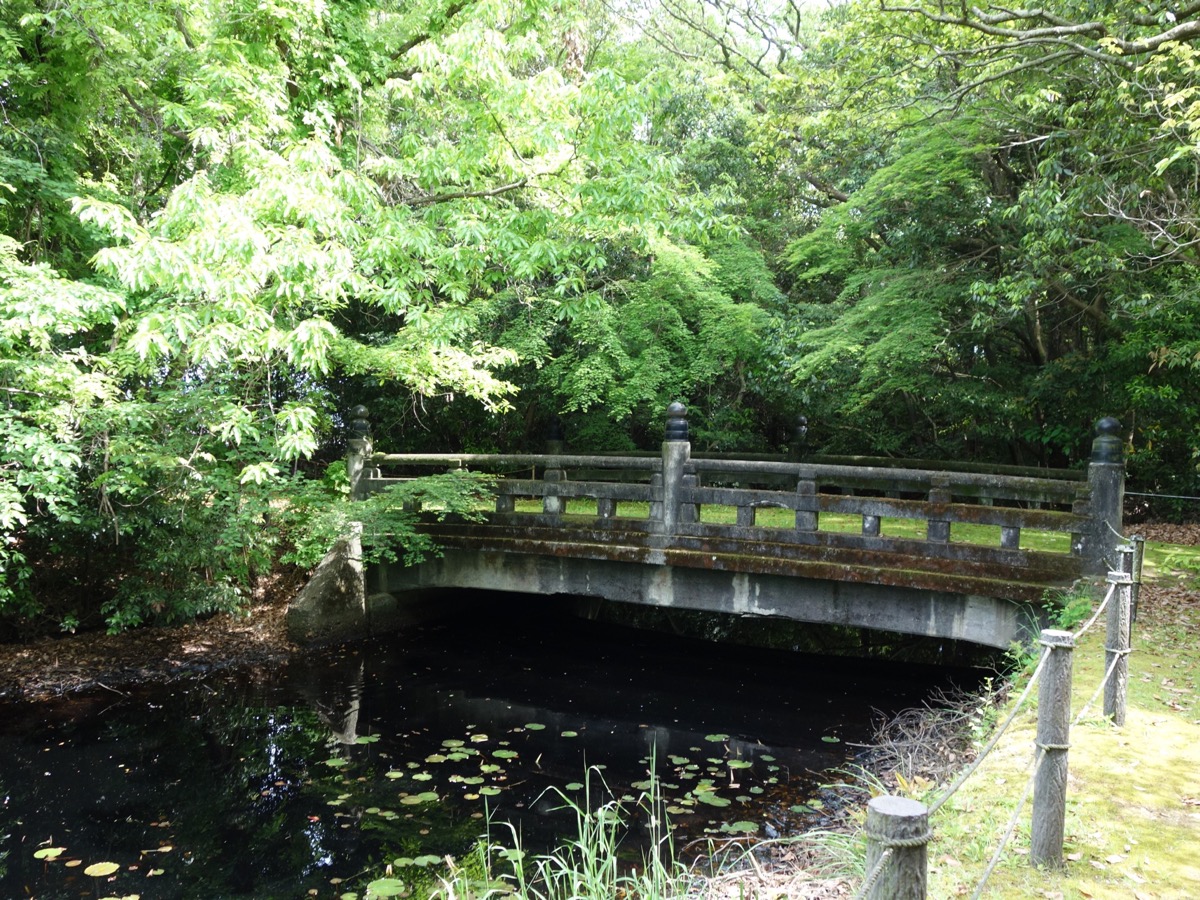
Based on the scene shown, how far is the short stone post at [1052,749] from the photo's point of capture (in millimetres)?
3555

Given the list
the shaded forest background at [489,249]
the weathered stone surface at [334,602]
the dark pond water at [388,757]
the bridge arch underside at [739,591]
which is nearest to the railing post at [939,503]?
the bridge arch underside at [739,591]

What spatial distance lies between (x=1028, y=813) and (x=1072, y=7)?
26.9 feet

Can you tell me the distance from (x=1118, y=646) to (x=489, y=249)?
738 centimetres

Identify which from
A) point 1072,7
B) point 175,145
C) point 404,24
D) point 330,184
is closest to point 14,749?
point 330,184

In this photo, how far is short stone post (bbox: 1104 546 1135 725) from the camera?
4801 millimetres

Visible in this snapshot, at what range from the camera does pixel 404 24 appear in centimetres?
1162

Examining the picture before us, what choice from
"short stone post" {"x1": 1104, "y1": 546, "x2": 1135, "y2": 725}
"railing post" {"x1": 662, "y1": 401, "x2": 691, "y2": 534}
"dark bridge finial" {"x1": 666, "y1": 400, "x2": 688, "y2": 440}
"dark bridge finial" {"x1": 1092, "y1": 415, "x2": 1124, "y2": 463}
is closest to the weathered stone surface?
"railing post" {"x1": 662, "y1": 401, "x2": 691, "y2": 534}

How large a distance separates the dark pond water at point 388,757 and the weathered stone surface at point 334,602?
0.39 meters

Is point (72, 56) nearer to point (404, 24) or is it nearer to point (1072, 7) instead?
point (404, 24)

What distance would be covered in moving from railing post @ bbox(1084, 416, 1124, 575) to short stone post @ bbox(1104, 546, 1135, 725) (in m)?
2.84

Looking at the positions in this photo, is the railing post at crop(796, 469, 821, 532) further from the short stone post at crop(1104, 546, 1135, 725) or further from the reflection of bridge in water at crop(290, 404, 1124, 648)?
the short stone post at crop(1104, 546, 1135, 725)

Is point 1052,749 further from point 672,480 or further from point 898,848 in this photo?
point 672,480

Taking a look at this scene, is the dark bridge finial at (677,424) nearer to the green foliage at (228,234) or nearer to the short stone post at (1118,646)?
the green foliage at (228,234)

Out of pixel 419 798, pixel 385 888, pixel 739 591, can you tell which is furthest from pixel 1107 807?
pixel 739 591
